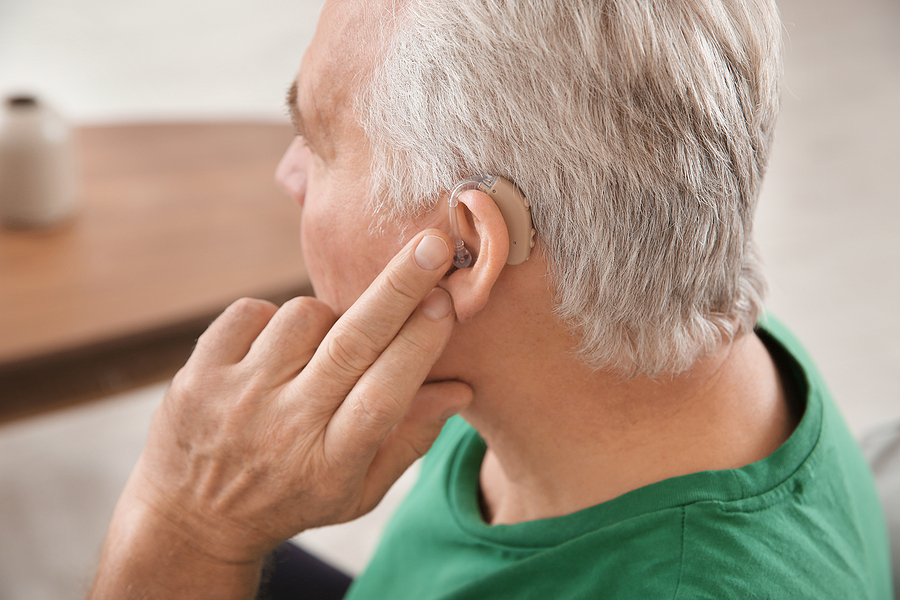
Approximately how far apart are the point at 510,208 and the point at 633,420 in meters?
0.32

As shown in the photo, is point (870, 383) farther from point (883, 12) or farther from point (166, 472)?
point (883, 12)

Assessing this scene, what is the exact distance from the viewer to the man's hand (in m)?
0.86

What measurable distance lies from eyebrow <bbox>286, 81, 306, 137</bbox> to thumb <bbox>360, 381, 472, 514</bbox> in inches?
15.0

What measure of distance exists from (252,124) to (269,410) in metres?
1.60

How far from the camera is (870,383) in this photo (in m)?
2.65

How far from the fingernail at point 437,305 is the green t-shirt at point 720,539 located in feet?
1.00

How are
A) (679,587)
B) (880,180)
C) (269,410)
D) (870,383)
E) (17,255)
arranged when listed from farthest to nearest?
(880,180), (870,383), (17,255), (269,410), (679,587)

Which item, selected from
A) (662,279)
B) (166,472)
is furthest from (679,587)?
(166,472)

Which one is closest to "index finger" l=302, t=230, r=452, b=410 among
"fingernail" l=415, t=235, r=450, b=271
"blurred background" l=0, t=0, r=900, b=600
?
"fingernail" l=415, t=235, r=450, b=271

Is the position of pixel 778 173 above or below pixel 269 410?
below

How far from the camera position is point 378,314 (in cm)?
84

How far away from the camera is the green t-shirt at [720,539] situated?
→ 0.78 metres

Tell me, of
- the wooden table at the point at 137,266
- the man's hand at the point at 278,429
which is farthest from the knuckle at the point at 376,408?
the wooden table at the point at 137,266

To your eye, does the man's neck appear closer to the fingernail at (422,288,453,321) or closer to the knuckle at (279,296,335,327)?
the fingernail at (422,288,453,321)
